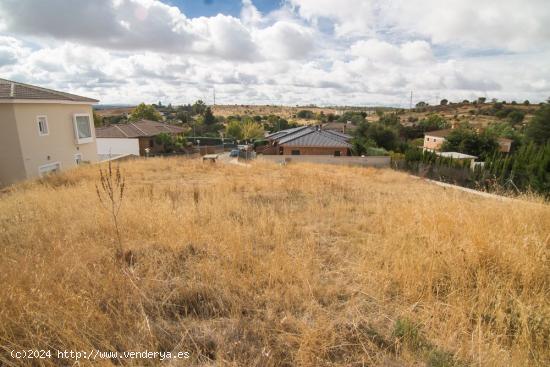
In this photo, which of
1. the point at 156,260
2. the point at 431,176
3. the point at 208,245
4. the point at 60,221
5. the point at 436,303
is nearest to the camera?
the point at 436,303

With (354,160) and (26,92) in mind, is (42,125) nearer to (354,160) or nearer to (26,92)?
(26,92)

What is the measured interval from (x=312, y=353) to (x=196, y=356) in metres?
0.74

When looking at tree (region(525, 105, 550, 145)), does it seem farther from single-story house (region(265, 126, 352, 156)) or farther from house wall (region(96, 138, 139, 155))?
house wall (region(96, 138, 139, 155))

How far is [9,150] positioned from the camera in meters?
12.4

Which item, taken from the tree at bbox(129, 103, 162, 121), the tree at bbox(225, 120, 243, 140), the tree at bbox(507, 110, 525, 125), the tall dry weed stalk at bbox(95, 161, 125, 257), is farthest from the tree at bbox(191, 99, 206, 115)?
the tall dry weed stalk at bbox(95, 161, 125, 257)

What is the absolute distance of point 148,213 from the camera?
4098 millimetres

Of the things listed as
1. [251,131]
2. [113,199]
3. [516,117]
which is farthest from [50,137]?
[516,117]

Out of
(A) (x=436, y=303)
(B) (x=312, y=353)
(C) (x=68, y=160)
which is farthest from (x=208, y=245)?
(C) (x=68, y=160)

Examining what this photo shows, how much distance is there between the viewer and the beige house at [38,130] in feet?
40.1

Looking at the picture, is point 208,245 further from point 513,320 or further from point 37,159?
point 37,159

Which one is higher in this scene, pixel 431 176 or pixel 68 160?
pixel 68 160

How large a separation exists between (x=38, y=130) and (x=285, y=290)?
54.8ft

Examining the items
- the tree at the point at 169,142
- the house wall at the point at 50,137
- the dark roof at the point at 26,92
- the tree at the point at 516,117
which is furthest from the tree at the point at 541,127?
the dark roof at the point at 26,92

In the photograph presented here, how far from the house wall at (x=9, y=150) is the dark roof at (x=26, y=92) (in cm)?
67
